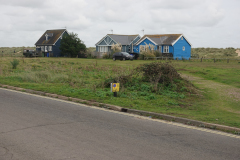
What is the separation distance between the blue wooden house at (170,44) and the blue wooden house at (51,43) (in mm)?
20134

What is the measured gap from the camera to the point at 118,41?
6272 cm

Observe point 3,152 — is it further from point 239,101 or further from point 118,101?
point 239,101

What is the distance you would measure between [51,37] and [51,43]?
3.61m

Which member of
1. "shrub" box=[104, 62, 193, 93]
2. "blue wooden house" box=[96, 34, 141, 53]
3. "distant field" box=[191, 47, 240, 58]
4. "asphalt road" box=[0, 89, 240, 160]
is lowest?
"asphalt road" box=[0, 89, 240, 160]

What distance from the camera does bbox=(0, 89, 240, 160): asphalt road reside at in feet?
17.2

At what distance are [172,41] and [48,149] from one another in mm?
50894

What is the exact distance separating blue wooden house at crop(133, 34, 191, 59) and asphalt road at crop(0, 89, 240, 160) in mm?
46580

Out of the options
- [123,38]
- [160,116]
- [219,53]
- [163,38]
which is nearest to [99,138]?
[160,116]

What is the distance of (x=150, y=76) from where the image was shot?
14914 mm

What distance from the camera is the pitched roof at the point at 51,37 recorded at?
2589 inches

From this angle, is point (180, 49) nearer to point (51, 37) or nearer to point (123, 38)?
point (123, 38)

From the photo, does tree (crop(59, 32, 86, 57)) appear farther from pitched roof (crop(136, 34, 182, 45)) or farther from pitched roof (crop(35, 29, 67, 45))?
pitched roof (crop(136, 34, 182, 45))

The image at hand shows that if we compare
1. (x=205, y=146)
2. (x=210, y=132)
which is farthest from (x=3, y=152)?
(x=210, y=132)

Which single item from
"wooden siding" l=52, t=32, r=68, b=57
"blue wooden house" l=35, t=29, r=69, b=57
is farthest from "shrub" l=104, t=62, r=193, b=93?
"wooden siding" l=52, t=32, r=68, b=57
